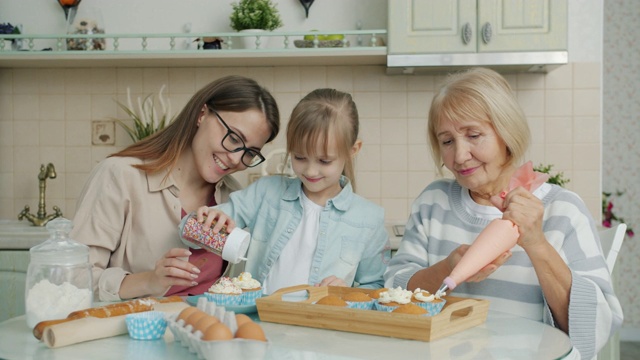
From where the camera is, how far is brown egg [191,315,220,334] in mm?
1011

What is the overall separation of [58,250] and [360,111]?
2109 millimetres

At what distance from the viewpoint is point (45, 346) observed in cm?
112

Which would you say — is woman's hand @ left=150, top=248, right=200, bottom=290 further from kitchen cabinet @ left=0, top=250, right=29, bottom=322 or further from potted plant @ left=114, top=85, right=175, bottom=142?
potted plant @ left=114, top=85, right=175, bottom=142

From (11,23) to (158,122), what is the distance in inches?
32.8

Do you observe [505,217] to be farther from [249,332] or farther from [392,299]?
[249,332]

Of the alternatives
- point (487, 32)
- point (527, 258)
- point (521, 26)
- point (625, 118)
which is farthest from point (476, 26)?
point (625, 118)

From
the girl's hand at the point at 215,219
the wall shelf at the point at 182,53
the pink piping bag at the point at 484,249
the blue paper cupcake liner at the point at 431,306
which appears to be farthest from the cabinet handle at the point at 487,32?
the blue paper cupcake liner at the point at 431,306

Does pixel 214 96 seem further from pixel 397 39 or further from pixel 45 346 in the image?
pixel 397 39

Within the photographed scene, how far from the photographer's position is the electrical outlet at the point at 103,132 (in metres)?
3.27

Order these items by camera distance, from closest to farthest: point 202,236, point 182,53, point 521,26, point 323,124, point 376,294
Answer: point 376,294
point 202,236
point 323,124
point 521,26
point 182,53

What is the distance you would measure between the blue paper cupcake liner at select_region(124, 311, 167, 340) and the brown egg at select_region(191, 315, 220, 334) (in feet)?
0.44

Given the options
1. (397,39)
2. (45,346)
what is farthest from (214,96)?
(397,39)

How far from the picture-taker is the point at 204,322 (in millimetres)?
1021

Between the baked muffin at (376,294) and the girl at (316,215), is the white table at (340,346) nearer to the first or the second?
the baked muffin at (376,294)
